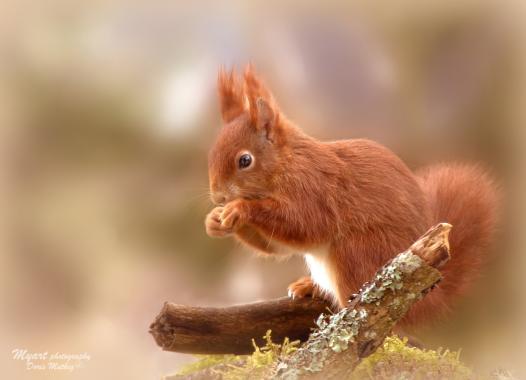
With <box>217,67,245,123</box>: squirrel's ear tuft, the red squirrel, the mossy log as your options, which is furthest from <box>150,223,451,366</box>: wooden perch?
<box>217,67,245,123</box>: squirrel's ear tuft

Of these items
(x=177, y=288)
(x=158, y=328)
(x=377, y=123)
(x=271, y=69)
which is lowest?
(x=158, y=328)

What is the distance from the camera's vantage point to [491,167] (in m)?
1.63

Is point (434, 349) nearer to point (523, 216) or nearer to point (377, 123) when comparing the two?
point (523, 216)

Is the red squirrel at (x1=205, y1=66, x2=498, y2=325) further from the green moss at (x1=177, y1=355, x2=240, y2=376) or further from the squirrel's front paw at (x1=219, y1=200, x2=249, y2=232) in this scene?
the green moss at (x1=177, y1=355, x2=240, y2=376)

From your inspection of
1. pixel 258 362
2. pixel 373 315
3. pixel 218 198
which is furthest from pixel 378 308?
pixel 218 198

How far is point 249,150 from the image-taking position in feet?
5.10

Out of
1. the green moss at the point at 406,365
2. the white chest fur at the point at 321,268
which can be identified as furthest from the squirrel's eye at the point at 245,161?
the green moss at the point at 406,365

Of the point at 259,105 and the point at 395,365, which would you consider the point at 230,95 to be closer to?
the point at 259,105

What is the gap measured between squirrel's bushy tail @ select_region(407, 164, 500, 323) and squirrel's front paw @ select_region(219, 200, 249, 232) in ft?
1.65

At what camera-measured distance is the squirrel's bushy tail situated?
1.64 m

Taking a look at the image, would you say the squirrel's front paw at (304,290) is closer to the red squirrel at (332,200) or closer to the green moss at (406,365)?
the red squirrel at (332,200)

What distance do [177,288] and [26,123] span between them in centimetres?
61

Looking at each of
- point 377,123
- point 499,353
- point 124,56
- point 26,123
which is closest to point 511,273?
point 499,353

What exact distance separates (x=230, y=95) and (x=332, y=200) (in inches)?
15.2
